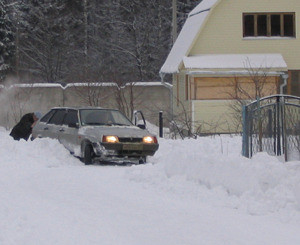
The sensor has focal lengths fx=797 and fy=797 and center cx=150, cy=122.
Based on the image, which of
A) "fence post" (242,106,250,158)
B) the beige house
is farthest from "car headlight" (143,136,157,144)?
the beige house

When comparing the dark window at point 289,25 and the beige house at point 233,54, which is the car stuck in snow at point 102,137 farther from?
the dark window at point 289,25

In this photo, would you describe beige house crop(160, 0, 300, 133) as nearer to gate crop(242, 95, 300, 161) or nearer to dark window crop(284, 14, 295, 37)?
dark window crop(284, 14, 295, 37)

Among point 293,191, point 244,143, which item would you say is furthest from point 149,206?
point 244,143

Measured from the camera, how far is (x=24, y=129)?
23297 mm

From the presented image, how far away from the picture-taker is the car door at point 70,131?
18.1 meters

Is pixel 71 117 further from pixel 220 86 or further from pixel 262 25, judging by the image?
pixel 262 25

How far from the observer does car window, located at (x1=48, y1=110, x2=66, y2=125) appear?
19.6 meters

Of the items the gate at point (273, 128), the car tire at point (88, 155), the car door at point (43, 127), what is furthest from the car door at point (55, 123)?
the gate at point (273, 128)

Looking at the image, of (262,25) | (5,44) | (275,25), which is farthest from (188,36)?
(5,44)

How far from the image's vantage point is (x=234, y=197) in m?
10.9

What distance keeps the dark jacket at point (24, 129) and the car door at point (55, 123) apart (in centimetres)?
325

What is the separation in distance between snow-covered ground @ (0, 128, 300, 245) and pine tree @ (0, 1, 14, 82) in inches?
1356

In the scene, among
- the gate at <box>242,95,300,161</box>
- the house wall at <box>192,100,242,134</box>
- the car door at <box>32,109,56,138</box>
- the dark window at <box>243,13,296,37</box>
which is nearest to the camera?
the gate at <box>242,95,300,161</box>

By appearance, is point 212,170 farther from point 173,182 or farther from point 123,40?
point 123,40
